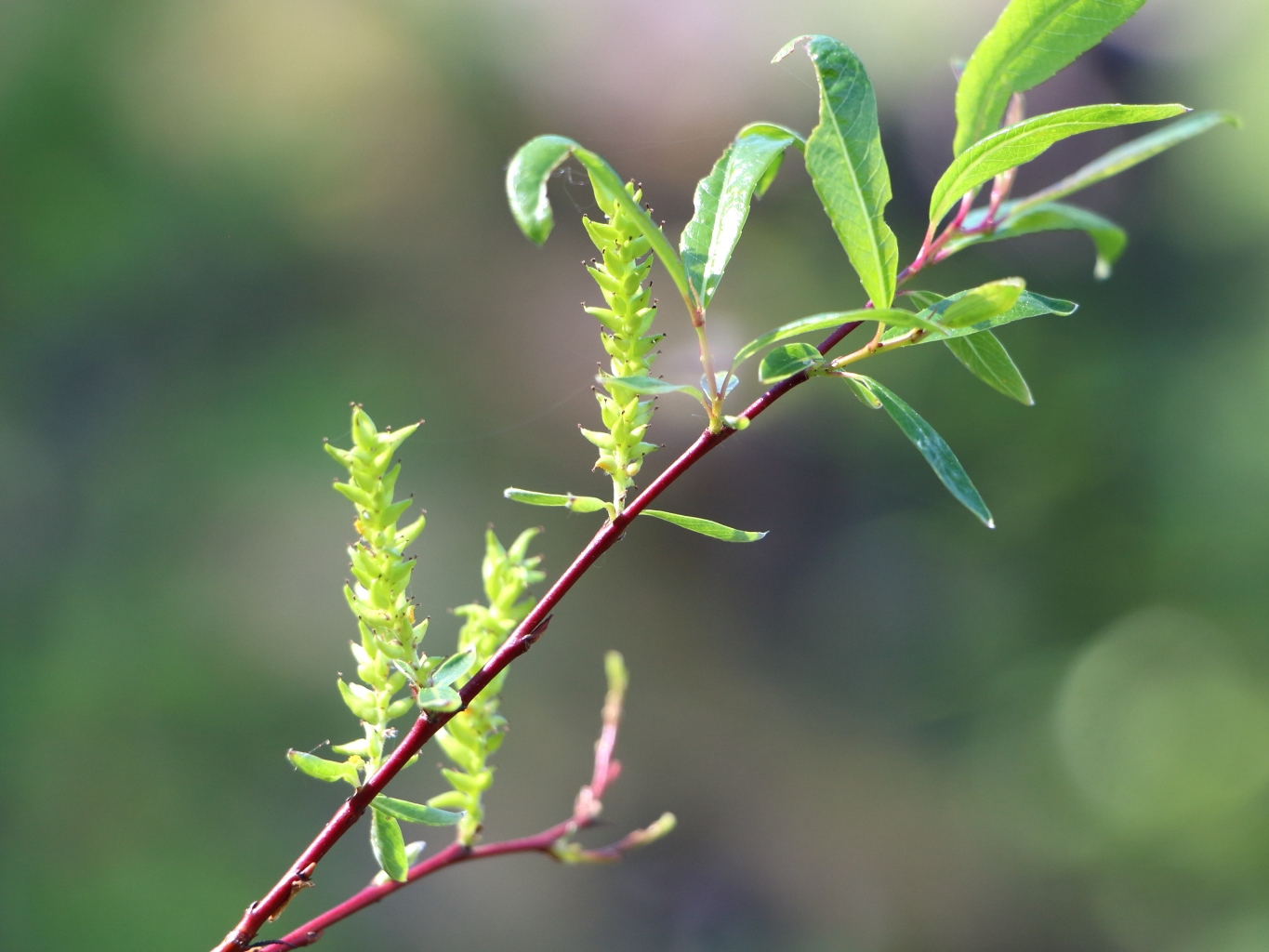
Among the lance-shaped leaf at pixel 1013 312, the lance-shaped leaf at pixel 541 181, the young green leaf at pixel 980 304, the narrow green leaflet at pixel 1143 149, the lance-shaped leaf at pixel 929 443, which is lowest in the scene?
the lance-shaped leaf at pixel 929 443

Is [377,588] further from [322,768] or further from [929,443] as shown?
[929,443]

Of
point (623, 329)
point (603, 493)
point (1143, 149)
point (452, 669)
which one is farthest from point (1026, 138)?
point (603, 493)

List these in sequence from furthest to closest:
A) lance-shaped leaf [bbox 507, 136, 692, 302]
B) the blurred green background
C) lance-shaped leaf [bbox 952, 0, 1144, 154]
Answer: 1. the blurred green background
2. lance-shaped leaf [bbox 952, 0, 1144, 154]
3. lance-shaped leaf [bbox 507, 136, 692, 302]

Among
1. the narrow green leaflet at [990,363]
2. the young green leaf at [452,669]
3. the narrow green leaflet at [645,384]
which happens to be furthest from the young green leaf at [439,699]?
the narrow green leaflet at [990,363]

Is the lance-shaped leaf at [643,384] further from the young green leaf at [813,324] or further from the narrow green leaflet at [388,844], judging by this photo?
the narrow green leaflet at [388,844]

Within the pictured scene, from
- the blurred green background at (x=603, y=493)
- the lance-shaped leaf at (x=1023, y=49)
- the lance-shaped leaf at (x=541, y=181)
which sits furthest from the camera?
the blurred green background at (x=603, y=493)

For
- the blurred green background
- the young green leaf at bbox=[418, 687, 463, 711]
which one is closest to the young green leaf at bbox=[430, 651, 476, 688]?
the young green leaf at bbox=[418, 687, 463, 711]

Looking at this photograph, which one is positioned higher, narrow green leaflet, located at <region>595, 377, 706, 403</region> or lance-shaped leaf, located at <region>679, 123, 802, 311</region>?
lance-shaped leaf, located at <region>679, 123, 802, 311</region>

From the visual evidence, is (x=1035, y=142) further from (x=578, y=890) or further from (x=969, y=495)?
(x=578, y=890)

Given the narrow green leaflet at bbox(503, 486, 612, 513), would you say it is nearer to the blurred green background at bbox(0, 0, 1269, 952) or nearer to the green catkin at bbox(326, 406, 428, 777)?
the green catkin at bbox(326, 406, 428, 777)
